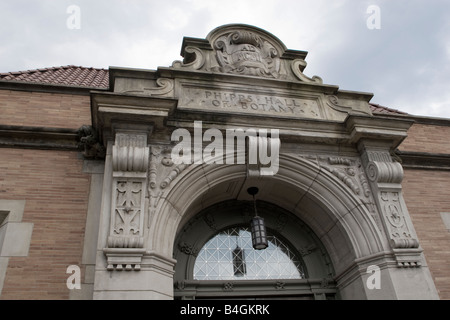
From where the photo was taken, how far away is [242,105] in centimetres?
576

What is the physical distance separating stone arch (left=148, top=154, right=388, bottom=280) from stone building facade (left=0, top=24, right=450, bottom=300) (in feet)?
0.07

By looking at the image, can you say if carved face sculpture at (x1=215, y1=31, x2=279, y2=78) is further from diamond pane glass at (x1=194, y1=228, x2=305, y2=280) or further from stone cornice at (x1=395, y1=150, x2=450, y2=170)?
stone cornice at (x1=395, y1=150, x2=450, y2=170)

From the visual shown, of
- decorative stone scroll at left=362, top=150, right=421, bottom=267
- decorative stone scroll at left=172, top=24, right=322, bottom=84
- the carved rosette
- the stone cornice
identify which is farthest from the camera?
the stone cornice

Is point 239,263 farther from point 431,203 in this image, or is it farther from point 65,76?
point 65,76

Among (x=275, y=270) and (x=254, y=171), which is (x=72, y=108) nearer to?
(x=254, y=171)

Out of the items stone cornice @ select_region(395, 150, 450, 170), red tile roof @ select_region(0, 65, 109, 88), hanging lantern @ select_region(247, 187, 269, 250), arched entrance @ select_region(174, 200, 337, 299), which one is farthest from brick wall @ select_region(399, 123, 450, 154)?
red tile roof @ select_region(0, 65, 109, 88)

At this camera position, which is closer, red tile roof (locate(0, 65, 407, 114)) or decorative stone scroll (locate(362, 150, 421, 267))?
decorative stone scroll (locate(362, 150, 421, 267))

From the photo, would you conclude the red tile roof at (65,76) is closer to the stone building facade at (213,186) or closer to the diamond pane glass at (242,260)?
the stone building facade at (213,186)

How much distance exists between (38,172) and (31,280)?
5.00ft

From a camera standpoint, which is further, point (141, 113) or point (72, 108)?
point (72, 108)

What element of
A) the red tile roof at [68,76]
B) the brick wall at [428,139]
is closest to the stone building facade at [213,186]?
the brick wall at [428,139]

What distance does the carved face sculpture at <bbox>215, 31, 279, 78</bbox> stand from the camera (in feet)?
20.1
